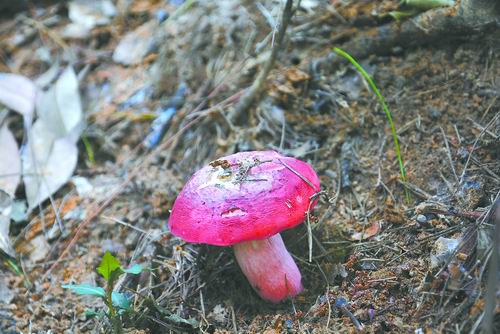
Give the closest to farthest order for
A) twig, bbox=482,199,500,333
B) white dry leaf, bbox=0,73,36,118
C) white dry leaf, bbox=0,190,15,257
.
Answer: twig, bbox=482,199,500,333 < white dry leaf, bbox=0,190,15,257 < white dry leaf, bbox=0,73,36,118

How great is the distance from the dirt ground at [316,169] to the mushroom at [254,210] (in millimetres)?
154

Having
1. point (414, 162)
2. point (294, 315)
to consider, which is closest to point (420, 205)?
point (414, 162)

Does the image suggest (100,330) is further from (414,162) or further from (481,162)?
(481,162)

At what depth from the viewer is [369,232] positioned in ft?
8.11

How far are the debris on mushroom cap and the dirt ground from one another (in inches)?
12.9

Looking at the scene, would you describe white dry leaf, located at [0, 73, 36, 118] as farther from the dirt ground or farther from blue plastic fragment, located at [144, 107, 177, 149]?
blue plastic fragment, located at [144, 107, 177, 149]

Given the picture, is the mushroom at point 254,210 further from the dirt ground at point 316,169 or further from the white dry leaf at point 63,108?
the white dry leaf at point 63,108

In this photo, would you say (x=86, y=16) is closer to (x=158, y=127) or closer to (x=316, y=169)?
(x=158, y=127)

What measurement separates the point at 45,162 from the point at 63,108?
Result: 53 cm

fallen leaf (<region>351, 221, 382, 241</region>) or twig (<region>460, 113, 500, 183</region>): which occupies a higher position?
twig (<region>460, 113, 500, 183</region>)

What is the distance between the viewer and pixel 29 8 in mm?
4992

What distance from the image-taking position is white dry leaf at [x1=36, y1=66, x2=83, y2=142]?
3.61 metres

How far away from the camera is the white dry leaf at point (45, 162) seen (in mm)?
3277

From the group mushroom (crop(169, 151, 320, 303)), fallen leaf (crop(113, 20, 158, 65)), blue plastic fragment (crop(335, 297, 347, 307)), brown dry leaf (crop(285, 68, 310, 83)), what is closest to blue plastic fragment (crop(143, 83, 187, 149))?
fallen leaf (crop(113, 20, 158, 65))
